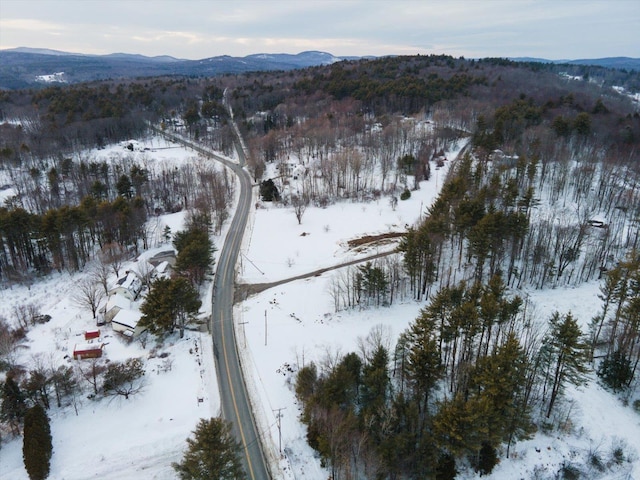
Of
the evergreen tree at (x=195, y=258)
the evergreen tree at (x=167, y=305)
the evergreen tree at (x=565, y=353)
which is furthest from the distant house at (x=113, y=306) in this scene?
the evergreen tree at (x=565, y=353)

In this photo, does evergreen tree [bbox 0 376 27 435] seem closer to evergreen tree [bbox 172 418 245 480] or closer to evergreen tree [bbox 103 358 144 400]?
evergreen tree [bbox 103 358 144 400]

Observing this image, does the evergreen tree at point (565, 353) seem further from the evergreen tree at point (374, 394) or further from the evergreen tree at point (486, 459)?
the evergreen tree at point (374, 394)

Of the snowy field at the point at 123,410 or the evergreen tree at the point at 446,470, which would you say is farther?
the snowy field at the point at 123,410

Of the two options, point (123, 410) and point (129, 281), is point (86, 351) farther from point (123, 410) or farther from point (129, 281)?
point (129, 281)

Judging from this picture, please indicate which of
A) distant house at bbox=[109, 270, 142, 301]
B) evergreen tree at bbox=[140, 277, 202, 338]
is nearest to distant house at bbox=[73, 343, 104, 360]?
evergreen tree at bbox=[140, 277, 202, 338]

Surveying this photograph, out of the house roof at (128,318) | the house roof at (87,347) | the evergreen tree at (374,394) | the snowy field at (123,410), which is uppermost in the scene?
the evergreen tree at (374,394)


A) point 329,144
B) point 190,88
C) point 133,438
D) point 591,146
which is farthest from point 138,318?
point 190,88

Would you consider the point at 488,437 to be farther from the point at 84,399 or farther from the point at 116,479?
the point at 84,399

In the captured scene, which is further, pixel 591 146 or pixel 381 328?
pixel 591 146
